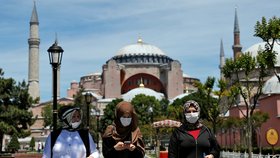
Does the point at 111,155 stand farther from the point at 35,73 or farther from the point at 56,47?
the point at 35,73

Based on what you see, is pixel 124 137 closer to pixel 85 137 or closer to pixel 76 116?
pixel 85 137

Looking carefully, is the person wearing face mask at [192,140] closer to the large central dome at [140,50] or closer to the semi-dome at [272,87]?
the semi-dome at [272,87]

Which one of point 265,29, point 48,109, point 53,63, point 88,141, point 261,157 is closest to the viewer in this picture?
point 88,141

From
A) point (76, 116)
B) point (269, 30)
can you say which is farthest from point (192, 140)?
point (269, 30)

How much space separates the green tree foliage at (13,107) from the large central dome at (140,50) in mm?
57376

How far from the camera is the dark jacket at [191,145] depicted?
4992 mm

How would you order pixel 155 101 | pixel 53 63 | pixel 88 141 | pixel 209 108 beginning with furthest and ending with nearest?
pixel 155 101
pixel 209 108
pixel 53 63
pixel 88 141

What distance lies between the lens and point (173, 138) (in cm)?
506

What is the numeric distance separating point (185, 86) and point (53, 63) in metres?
85.7

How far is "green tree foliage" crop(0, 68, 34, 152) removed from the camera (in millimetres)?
31219

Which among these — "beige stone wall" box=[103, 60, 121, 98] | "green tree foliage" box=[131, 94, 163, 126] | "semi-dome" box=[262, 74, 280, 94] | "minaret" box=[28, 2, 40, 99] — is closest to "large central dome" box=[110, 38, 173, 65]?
"beige stone wall" box=[103, 60, 121, 98]

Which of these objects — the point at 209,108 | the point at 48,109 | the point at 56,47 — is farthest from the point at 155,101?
the point at 56,47

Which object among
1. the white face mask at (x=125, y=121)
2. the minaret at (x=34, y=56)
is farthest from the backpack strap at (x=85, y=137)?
the minaret at (x=34, y=56)

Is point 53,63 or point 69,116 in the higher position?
point 53,63
